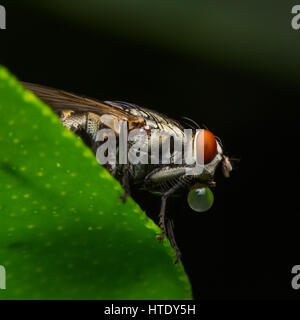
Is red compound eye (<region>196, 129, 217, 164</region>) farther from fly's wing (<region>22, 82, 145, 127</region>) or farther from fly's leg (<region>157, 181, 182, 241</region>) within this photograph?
fly's wing (<region>22, 82, 145, 127</region>)

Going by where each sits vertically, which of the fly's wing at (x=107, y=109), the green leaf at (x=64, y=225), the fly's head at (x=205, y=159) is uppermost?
the fly's wing at (x=107, y=109)

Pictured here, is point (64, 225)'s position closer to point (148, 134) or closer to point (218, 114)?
point (148, 134)

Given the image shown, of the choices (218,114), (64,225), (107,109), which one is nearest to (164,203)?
(107,109)

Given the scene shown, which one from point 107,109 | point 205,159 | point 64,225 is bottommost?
point 64,225

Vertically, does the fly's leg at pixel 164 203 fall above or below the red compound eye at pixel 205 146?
below

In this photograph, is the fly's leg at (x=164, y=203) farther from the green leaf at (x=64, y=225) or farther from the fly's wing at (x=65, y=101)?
the green leaf at (x=64, y=225)

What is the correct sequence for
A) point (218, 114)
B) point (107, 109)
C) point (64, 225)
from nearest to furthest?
point (64, 225) < point (107, 109) < point (218, 114)

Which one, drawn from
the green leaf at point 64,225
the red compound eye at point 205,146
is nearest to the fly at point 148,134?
the red compound eye at point 205,146
